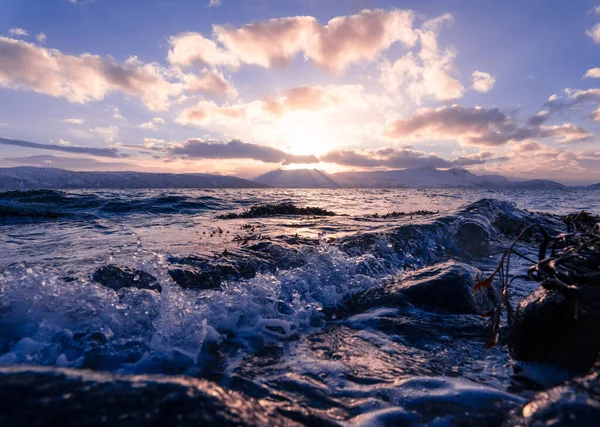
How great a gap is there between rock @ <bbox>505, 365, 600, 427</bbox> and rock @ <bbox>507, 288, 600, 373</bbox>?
0.79m

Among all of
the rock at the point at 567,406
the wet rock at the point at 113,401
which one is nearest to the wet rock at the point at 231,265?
the wet rock at the point at 113,401

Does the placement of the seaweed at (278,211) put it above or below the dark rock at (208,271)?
above

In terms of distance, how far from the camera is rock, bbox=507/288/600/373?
269 cm

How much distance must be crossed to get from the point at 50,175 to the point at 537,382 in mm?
234375

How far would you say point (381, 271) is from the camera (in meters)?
7.10

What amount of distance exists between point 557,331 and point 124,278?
6.13m

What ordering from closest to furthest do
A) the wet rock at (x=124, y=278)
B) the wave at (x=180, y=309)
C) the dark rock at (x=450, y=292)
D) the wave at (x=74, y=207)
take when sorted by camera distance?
the wave at (x=180, y=309)
the dark rock at (x=450, y=292)
the wet rock at (x=124, y=278)
the wave at (x=74, y=207)

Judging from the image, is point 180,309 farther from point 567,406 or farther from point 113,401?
point 567,406

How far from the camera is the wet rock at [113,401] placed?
1.70 meters

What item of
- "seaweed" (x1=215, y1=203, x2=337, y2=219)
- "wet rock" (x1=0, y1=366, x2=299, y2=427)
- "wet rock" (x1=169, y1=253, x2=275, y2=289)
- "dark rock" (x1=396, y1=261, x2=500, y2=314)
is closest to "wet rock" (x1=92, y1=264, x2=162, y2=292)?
"wet rock" (x1=169, y1=253, x2=275, y2=289)

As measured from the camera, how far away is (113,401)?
1.82 m

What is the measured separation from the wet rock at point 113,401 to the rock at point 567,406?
60.9 inches

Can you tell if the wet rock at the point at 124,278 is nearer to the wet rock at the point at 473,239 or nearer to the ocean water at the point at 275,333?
the ocean water at the point at 275,333

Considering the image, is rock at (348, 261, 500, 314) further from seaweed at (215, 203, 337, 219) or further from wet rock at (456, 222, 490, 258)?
seaweed at (215, 203, 337, 219)
